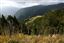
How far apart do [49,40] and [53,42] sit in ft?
0.47

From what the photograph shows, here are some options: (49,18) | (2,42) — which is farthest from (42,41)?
(49,18)

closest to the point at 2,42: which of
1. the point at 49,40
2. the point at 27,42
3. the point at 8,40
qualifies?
the point at 8,40

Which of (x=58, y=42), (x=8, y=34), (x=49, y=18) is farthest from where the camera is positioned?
(x=49, y=18)

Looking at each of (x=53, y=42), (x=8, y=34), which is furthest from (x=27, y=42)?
(x=8, y=34)

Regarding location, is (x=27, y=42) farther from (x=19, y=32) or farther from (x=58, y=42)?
(x=19, y=32)

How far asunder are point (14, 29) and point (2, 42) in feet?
4.57

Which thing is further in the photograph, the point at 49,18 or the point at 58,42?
the point at 49,18

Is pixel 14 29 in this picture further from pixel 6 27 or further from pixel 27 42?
pixel 27 42

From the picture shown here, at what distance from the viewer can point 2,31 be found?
21.7ft

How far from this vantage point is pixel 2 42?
16.9 feet

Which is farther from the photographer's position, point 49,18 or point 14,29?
point 49,18

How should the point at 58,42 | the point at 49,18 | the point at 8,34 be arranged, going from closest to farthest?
the point at 58,42 < the point at 8,34 < the point at 49,18

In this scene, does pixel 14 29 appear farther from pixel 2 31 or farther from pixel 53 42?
pixel 53 42

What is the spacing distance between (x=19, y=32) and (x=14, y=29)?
171 millimetres
